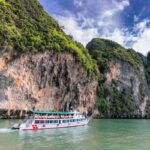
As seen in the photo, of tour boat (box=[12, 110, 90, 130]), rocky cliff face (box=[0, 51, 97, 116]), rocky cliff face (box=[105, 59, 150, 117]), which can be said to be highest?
rocky cliff face (box=[105, 59, 150, 117])

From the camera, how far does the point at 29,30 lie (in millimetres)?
53969

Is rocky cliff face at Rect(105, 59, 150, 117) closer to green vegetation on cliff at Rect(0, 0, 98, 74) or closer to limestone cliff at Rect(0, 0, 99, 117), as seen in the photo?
limestone cliff at Rect(0, 0, 99, 117)

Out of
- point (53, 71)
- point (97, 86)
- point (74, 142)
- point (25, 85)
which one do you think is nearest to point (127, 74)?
point (97, 86)

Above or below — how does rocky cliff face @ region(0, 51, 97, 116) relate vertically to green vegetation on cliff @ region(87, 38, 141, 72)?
below

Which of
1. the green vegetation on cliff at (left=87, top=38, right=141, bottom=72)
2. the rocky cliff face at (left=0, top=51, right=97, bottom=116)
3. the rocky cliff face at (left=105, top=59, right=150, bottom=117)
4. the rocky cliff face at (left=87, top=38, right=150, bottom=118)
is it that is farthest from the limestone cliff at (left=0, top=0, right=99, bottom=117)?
the green vegetation on cliff at (left=87, top=38, right=141, bottom=72)

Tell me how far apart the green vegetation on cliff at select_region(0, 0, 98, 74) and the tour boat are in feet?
40.9

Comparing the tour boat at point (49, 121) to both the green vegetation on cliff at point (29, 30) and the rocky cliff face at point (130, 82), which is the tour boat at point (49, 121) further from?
the rocky cliff face at point (130, 82)

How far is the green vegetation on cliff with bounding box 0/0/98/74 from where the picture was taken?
48.9m

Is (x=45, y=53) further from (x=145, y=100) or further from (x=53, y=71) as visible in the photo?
(x=145, y=100)

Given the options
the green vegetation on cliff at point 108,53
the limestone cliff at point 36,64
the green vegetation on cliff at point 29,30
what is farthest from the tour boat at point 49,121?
the green vegetation on cliff at point 108,53

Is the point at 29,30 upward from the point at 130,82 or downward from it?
upward

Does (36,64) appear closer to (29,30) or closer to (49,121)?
(29,30)

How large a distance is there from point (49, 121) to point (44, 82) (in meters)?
15.5

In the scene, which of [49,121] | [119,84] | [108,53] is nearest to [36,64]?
[49,121]
